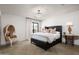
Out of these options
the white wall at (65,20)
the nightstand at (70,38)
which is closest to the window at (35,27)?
the white wall at (65,20)

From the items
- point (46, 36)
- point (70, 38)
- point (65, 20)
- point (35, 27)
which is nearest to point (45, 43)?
point (46, 36)

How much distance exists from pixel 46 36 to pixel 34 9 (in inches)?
29.4

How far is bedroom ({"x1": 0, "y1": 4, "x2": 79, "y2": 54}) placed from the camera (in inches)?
81.5

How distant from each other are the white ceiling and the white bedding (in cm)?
52

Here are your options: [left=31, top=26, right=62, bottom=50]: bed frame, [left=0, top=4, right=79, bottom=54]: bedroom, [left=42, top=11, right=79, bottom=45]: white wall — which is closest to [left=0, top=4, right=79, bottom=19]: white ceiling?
[left=0, top=4, right=79, bottom=54]: bedroom

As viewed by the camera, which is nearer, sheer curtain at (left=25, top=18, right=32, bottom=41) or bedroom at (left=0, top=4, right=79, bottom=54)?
bedroom at (left=0, top=4, right=79, bottom=54)

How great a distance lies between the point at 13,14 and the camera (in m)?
2.10

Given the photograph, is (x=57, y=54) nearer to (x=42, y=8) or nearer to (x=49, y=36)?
(x=49, y=36)

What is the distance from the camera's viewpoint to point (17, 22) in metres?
2.15

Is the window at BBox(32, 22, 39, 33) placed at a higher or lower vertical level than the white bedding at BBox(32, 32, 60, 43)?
higher

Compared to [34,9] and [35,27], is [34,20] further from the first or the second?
[34,9]

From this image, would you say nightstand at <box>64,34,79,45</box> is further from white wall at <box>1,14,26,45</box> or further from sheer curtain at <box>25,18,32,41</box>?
white wall at <box>1,14,26,45</box>

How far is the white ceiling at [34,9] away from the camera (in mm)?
2059
